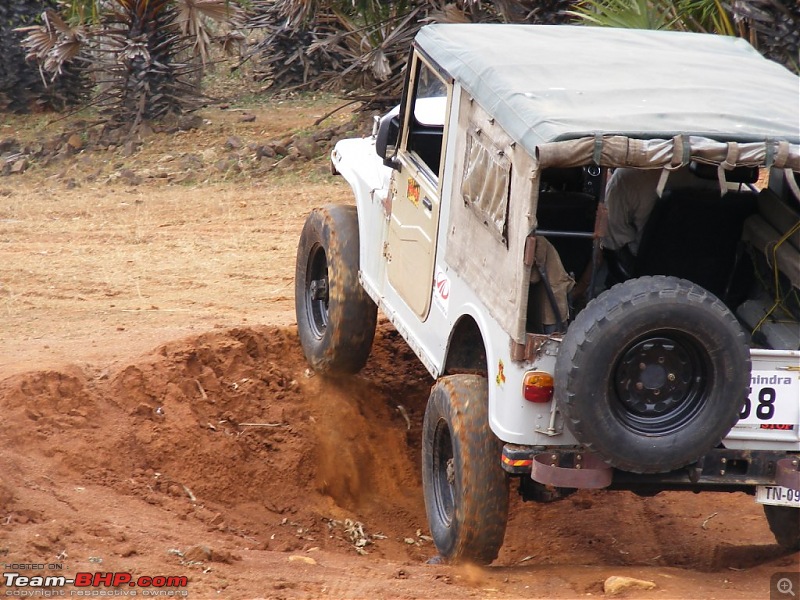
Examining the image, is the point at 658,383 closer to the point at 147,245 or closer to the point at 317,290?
the point at 317,290

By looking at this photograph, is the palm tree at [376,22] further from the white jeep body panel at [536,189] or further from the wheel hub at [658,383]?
the wheel hub at [658,383]

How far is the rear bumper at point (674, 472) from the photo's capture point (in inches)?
179

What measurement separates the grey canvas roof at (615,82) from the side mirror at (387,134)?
1.69 ft

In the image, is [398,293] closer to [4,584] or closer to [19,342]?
[4,584]

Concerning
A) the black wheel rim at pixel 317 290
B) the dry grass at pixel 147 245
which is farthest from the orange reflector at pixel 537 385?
the dry grass at pixel 147 245

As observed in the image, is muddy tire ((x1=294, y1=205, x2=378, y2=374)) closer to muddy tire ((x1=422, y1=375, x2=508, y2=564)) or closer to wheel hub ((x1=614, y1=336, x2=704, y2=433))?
muddy tire ((x1=422, y1=375, x2=508, y2=564))

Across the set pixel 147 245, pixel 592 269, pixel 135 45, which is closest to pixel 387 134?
pixel 592 269

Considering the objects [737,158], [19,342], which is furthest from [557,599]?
[19,342]

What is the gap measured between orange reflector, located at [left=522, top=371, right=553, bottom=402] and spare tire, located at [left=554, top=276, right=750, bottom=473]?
0.14m

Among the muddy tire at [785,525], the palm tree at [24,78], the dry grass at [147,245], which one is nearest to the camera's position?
the muddy tire at [785,525]

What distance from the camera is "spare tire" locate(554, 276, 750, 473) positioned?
4.25m

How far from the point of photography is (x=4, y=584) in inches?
174

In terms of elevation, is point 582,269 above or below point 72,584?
above

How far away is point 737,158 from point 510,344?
44.0 inches
